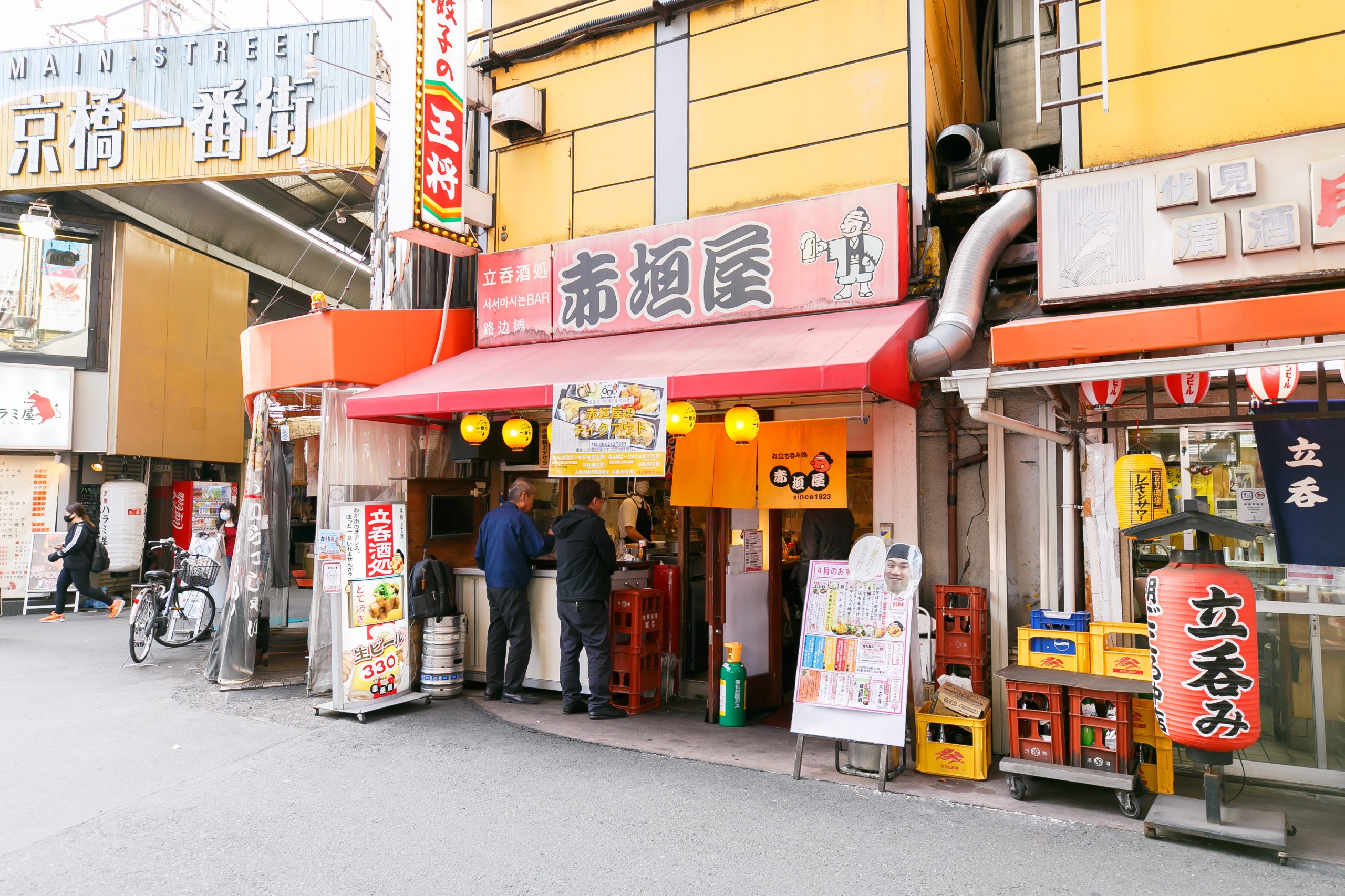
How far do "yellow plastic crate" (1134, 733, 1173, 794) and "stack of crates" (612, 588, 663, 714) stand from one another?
14.7ft

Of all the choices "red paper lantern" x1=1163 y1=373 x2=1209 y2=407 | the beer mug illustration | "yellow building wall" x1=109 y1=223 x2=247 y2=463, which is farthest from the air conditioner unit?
"yellow building wall" x1=109 y1=223 x2=247 y2=463

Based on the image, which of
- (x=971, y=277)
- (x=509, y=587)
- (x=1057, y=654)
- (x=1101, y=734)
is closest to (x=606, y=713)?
(x=509, y=587)

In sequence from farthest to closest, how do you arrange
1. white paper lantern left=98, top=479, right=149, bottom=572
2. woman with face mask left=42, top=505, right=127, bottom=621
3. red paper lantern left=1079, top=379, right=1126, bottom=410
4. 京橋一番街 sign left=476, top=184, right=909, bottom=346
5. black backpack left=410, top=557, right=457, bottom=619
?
white paper lantern left=98, top=479, right=149, bottom=572
woman with face mask left=42, top=505, right=127, bottom=621
black backpack left=410, top=557, right=457, bottom=619
京橋一番街 sign left=476, top=184, right=909, bottom=346
red paper lantern left=1079, top=379, right=1126, bottom=410

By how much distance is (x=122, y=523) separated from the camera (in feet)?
52.0

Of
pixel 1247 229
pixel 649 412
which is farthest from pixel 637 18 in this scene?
pixel 1247 229

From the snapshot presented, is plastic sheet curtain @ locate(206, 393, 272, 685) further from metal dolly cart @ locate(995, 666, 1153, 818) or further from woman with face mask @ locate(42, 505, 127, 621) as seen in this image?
metal dolly cart @ locate(995, 666, 1153, 818)

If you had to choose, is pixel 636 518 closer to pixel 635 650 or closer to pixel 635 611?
pixel 635 611

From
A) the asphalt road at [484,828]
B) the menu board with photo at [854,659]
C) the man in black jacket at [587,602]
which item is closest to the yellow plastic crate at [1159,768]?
the asphalt road at [484,828]

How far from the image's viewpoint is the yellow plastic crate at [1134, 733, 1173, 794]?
19.0ft

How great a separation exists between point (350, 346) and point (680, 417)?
418 centimetres

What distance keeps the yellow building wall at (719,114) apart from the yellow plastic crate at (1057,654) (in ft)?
Answer: 13.4

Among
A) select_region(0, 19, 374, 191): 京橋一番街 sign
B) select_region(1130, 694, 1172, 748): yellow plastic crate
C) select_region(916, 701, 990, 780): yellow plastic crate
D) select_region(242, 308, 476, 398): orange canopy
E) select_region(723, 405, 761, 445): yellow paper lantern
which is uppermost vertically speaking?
select_region(0, 19, 374, 191): 京橋一番街 sign

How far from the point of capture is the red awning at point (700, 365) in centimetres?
621

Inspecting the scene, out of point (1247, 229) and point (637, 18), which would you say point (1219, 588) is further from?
point (637, 18)
